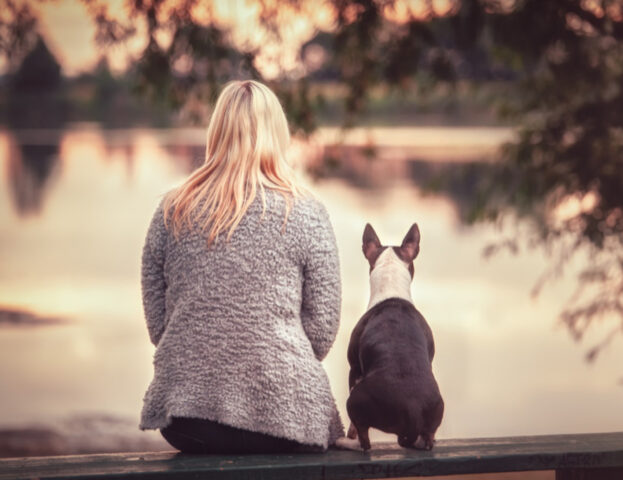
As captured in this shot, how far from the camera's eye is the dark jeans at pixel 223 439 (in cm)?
286

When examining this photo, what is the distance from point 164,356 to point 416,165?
36290 mm

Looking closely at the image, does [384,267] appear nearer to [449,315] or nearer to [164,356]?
[164,356]

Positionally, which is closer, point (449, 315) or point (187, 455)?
point (187, 455)

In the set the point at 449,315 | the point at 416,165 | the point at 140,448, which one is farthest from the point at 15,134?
the point at 140,448

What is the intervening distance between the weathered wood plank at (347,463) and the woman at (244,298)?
97mm

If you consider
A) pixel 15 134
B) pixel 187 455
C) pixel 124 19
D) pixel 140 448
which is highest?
pixel 15 134

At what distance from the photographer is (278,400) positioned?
2.83 metres

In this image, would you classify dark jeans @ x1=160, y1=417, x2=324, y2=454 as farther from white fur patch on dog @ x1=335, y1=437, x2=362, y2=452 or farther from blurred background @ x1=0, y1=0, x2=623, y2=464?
blurred background @ x1=0, y1=0, x2=623, y2=464

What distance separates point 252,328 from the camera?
283 centimetres

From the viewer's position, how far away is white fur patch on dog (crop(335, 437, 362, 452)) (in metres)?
2.97

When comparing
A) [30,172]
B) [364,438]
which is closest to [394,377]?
[364,438]

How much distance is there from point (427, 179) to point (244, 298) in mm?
7510

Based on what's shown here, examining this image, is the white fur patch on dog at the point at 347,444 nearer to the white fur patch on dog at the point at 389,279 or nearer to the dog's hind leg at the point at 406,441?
the dog's hind leg at the point at 406,441

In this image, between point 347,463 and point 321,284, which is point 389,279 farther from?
point 347,463
